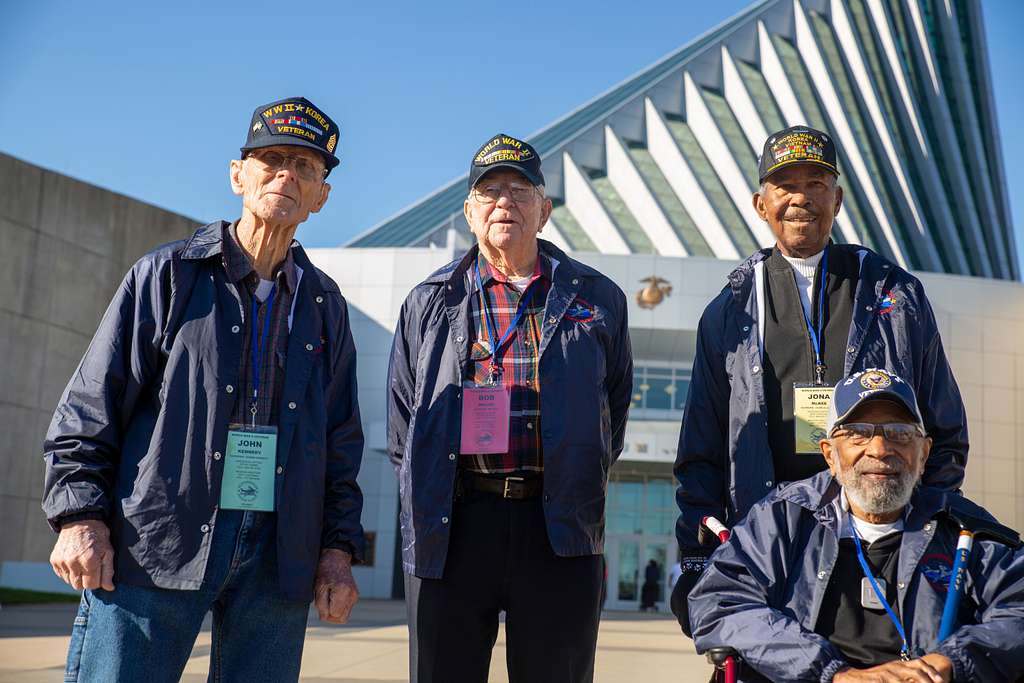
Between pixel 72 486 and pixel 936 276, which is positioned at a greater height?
pixel 936 276

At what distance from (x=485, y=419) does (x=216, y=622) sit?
0.96 meters

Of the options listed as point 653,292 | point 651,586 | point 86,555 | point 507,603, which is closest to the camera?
point 86,555

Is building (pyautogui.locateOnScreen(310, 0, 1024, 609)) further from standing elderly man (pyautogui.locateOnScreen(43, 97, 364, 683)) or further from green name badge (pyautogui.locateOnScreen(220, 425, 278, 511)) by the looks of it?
green name badge (pyautogui.locateOnScreen(220, 425, 278, 511))

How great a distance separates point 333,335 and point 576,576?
103 cm

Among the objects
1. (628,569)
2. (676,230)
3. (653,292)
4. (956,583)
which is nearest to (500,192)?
(956,583)

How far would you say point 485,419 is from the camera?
3141 mm

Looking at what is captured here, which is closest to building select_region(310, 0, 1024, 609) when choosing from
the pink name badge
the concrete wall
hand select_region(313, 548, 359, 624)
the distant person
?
the distant person

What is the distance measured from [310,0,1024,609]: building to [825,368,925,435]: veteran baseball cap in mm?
23660

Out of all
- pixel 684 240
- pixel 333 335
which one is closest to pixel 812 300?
pixel 333 335

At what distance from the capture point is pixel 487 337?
333 centimetres

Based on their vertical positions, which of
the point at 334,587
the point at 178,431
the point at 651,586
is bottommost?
the point at 651,586

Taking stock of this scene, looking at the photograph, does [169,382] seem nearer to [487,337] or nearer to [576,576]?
[487,337]

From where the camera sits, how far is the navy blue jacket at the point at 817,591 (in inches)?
105

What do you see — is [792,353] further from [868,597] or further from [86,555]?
[86,555]
